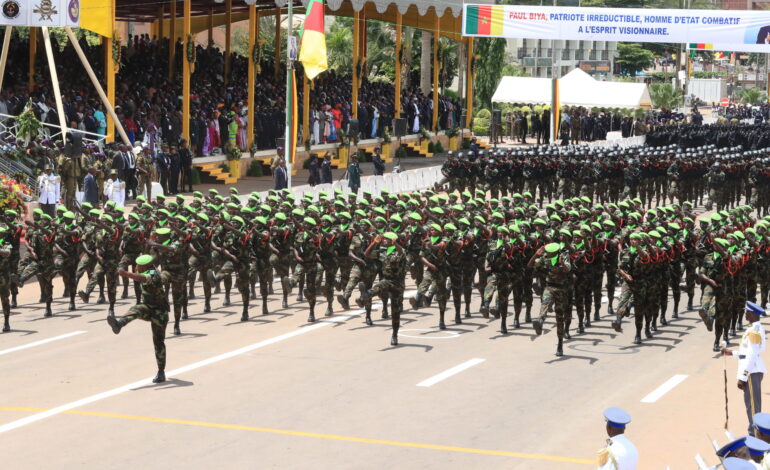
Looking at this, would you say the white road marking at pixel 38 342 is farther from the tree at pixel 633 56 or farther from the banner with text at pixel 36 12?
the tree at pixel 633 56

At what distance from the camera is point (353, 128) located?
42.8 metres

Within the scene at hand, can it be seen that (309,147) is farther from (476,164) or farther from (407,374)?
(407,374)

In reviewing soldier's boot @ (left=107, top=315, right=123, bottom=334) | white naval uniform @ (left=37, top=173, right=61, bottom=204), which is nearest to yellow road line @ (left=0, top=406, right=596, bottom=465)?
soldier's boot @ (left=107, top=315, right=123, bottom=334)

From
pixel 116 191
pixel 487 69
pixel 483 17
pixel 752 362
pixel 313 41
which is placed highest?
pixel 483 17

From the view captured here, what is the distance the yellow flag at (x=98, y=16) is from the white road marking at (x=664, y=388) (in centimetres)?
1976

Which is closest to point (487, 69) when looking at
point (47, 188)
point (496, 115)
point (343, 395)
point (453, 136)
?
point (496, 115)

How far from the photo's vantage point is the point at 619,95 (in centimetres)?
6250

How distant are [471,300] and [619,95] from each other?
4222cm

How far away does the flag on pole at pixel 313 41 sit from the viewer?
3098 cm

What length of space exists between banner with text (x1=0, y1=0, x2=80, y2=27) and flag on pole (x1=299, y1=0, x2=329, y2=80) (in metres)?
5.63

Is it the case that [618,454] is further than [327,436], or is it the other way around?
[327,436]

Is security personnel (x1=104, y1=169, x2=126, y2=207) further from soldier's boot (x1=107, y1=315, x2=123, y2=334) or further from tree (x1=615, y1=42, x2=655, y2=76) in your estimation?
tree (x1=615, y1=42, x2=655, y2=76)

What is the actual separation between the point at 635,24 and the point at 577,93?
1667 cm

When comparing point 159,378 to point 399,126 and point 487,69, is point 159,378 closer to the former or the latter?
point 399,126
